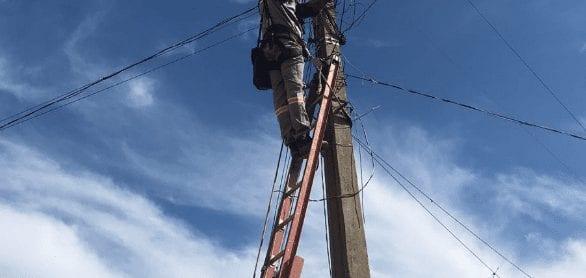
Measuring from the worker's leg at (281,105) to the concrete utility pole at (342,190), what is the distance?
459 millimetres

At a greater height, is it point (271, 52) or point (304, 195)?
point (271, 52)

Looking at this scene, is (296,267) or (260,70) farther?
(260,70)

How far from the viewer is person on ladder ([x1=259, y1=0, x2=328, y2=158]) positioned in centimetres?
453

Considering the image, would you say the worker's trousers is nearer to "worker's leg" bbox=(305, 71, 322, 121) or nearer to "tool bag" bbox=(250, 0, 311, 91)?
"tool bag" bbox=(250, 0, 311, 91)

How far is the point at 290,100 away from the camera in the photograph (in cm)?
462

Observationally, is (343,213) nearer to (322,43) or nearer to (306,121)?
(306,121)

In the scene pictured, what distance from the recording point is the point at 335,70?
5.11m

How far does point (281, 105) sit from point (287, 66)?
35 centimetres

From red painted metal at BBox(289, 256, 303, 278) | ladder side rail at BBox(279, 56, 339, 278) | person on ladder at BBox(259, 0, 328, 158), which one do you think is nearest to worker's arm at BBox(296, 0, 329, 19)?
person on ladder at BBox(259, 0, 328, 158)

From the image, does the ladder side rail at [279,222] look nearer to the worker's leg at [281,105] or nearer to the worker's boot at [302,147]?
the worker's boot at [302,147]

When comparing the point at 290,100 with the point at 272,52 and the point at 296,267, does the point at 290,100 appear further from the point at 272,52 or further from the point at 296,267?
the point at 296,267

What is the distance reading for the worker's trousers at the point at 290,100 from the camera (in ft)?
14.8

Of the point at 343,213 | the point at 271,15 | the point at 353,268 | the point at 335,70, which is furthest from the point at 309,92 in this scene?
the point at 353,268

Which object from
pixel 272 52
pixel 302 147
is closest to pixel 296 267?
pixel 302 147
